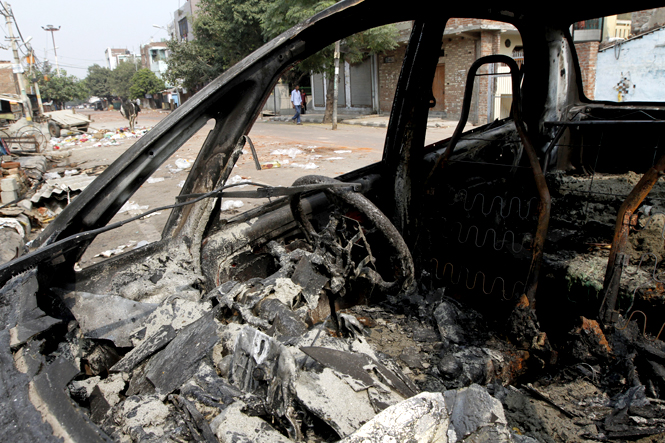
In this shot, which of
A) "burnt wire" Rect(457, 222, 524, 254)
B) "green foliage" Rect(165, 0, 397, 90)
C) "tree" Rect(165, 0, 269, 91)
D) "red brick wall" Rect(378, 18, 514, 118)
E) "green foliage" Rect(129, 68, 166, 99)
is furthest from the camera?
"green foliage" Rect(129, 68, 166, 99)

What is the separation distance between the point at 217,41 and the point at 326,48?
11714mm

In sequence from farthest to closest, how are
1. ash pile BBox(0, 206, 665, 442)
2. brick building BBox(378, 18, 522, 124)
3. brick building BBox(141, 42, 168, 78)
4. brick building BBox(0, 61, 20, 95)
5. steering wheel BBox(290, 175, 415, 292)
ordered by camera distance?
brick building BBox(141, 42, 168, 78) < brick building BBox(0, 61, 20, 95) < brick building BBox(378, 18, 522, 124) < steering wheel BBox(290, 175, 415, 292) < ash pile BBox(0, 206, 665, 442)

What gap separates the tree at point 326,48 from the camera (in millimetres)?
17781

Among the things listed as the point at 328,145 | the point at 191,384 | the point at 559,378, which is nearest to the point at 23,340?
the point at 191,384

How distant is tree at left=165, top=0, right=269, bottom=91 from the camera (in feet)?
77.2

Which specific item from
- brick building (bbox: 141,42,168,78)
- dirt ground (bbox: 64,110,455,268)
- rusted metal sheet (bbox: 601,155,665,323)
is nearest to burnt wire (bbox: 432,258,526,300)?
rusted metal sheet (bbox: 601,155,665,323)

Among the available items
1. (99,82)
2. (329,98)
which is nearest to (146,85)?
(99,82)

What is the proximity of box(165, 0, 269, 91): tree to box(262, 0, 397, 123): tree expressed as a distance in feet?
10.2

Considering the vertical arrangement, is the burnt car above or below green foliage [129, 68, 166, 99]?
below

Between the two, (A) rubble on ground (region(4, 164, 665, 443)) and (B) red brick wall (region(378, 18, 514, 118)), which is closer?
(A) rubble on ground (region(4, 164, 665, 443))

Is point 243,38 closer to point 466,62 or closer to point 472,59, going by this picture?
point 466,62

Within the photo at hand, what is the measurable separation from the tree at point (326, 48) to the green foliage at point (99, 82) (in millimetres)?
69185

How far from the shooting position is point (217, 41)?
1086 inches

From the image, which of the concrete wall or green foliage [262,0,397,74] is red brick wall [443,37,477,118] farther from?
the concrete wall
